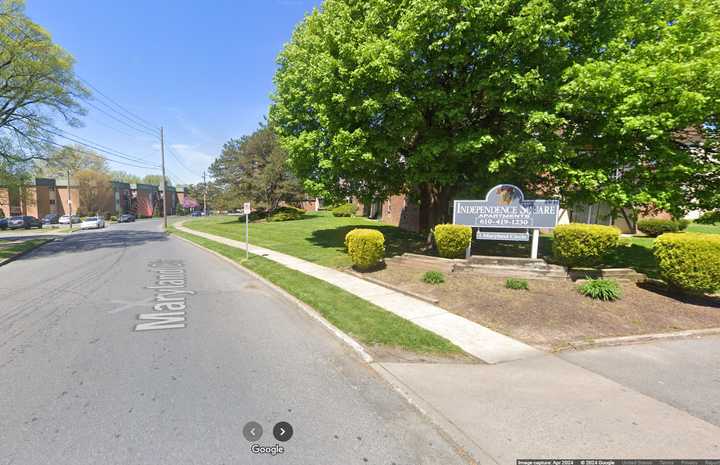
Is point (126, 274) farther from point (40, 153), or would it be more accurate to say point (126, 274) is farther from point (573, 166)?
point (40, 153)

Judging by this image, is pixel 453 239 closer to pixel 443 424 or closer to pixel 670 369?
pixel 670 369

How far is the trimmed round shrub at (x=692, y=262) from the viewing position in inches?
258

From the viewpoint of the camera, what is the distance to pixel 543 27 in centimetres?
773

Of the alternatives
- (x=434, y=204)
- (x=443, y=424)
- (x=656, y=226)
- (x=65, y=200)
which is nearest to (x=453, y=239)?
(x=434, y=204)

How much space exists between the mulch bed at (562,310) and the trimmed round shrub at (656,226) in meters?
11.3

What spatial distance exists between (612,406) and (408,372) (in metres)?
2.29

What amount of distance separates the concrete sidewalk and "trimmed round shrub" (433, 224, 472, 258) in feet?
7.92

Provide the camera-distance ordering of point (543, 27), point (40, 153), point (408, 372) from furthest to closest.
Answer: point (40, 153)
point (543, 27)
point (408, 372)

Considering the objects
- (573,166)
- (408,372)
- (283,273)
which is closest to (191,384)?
(408,372)

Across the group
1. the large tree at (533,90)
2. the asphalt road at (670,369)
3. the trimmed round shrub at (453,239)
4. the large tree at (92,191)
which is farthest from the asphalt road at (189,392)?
the large tree at (92,191)

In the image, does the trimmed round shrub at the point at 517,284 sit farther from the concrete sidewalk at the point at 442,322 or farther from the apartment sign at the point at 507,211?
the concrete sidewalk at the point at 442,322

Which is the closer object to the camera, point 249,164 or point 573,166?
point 573,166

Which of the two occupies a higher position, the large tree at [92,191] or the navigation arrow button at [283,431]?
the large tree at [92,191]

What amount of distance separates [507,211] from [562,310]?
354 centimetres
